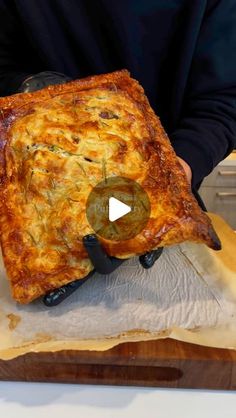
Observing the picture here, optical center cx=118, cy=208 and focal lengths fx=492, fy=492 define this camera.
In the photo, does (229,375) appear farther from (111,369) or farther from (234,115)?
(234,115)

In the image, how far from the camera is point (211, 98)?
4.09ft

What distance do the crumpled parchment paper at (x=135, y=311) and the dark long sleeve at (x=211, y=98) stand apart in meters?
0.27

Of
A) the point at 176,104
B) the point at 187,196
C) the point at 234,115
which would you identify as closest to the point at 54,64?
the point at 176,104

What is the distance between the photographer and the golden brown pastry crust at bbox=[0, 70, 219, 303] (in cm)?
85

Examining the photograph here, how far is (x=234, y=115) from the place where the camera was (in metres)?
1.25

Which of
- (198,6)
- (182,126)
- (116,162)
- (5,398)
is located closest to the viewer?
(5,398)

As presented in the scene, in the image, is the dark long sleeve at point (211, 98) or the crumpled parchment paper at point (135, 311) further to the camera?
the dark long sleeve at point (211, 98)

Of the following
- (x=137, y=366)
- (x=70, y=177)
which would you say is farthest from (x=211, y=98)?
(x=137, y=366)

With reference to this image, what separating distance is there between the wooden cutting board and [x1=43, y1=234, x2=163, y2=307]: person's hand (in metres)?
0.11

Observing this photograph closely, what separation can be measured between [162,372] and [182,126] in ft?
2.11

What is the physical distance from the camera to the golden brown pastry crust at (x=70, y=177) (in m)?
0.85
